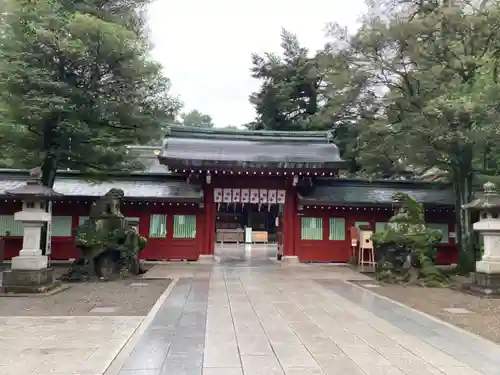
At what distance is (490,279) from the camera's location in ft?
36.1

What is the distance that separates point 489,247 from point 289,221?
27.0 ft

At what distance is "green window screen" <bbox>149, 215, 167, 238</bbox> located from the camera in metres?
18.3

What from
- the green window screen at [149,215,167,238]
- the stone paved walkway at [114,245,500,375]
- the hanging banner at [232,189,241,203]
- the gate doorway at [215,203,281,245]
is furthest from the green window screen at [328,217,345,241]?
the gate doorway at [215,203,281,245]

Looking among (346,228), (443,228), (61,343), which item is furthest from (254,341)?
(443,228)

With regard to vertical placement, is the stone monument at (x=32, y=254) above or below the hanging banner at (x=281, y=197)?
below

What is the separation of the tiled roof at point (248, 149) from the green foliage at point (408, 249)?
3.73 metres

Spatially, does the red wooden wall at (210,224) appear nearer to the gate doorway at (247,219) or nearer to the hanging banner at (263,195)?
the hanging banner at (263,195)

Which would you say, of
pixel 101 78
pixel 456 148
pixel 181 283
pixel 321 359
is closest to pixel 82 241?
pixel 181 283

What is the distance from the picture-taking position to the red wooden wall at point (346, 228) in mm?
18703

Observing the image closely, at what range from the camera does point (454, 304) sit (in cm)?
980

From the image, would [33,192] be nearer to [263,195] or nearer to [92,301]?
[92,301]

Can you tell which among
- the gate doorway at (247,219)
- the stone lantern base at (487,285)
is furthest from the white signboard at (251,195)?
the gate doorway at (247,219)

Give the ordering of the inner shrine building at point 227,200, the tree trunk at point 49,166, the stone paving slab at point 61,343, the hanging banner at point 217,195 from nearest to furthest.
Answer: the stone paving slab at point 61,343
the tree trunk at point 49,166
the inner shrine building at point 227,200
the hanging banner at point 217,195

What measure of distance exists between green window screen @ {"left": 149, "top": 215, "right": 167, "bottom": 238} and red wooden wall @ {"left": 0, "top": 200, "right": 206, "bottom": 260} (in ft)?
0.40
